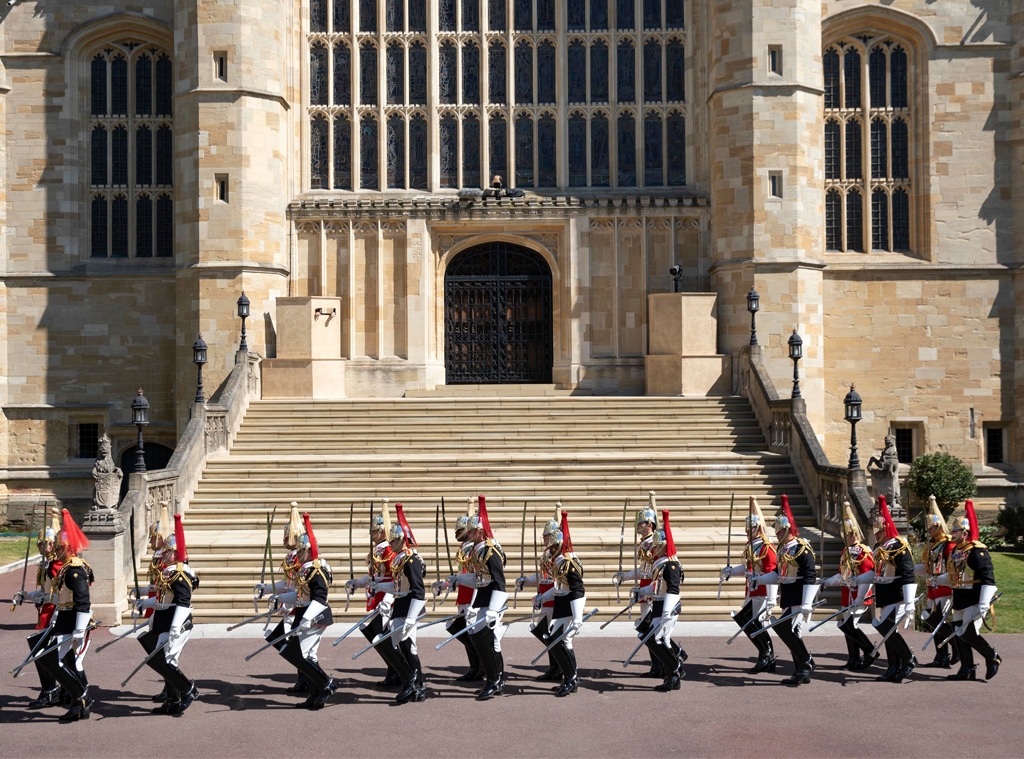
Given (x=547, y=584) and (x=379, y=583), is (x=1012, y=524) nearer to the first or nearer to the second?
(x=547, y=584)

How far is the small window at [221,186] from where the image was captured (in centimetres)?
2517

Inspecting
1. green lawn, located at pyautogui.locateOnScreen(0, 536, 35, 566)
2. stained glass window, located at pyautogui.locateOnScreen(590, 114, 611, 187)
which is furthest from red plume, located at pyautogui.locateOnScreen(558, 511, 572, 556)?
stained glass window, located at pyautogui.locateOnScreen(590, 114, 611, 187)

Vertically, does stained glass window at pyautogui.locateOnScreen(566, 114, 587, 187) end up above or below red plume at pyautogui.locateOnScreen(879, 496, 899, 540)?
above

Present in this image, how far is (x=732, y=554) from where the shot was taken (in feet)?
56.3

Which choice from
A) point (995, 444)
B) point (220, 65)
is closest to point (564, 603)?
point (220, 65)

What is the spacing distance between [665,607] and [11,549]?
642 inches

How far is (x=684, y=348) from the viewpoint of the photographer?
24734mm

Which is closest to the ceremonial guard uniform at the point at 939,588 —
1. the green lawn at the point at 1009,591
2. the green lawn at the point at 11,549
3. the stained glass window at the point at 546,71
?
the green lawn at the point at 1009,591

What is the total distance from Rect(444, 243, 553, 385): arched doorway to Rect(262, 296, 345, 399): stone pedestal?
288cm

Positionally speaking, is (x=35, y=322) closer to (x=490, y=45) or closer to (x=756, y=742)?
(x=490, y=45)

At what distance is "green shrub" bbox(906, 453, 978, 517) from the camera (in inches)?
953

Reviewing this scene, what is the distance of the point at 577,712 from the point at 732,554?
6529 millimetres

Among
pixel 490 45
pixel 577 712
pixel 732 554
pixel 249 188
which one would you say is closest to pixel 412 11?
pixel 490 45

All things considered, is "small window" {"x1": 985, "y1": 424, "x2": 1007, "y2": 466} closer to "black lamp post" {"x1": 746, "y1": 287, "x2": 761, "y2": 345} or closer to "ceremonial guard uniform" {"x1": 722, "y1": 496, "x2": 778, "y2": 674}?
"black lamp post" {"x1": 746, "y1": 287, "x2": 761, "y2": 345}
